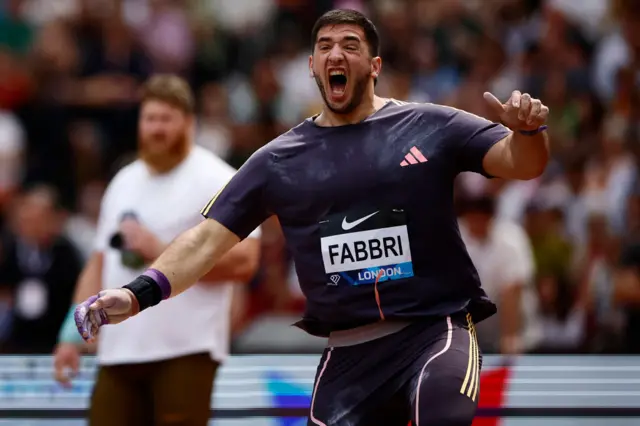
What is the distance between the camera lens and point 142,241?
214 inches

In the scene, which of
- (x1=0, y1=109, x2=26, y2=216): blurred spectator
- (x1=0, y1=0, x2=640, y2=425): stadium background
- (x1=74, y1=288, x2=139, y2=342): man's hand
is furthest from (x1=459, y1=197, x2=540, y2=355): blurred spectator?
(x1=0, y1=109, x2=26, y2=216): blurred spectator

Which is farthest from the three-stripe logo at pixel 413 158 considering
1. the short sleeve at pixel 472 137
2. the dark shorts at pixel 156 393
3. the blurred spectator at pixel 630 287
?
the blurred spectator at pixel 630 287

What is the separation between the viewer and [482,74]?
11156 mm

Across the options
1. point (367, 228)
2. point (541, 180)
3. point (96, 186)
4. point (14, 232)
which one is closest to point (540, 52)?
point (541, 180)

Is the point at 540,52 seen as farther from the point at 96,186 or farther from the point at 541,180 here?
the point at 96,186

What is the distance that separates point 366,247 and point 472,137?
542mm

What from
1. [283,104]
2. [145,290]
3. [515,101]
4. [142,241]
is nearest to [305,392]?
[142,241]

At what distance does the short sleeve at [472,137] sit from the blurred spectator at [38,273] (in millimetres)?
4601

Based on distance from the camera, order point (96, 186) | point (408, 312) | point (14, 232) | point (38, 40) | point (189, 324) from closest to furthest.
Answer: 1. point (408, 312)
2. point (189, 324)
3. point (14, 232)
4. point (96, 186)
5. point (38, 40)

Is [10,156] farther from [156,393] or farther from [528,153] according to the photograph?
[528,153]

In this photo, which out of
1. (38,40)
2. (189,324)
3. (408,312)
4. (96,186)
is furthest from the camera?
(38,40)

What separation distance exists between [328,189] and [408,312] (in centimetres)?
53

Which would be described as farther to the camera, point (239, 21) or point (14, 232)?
point (239, 21)

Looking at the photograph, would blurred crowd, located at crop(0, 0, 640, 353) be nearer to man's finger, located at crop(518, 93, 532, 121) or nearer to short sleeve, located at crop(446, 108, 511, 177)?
short sleeve, located at crop(446, 108, 511, 177)
